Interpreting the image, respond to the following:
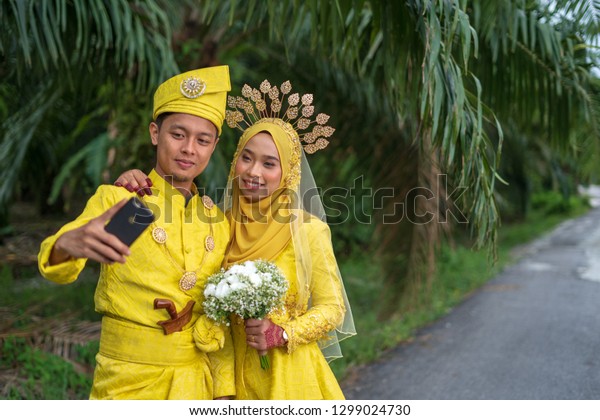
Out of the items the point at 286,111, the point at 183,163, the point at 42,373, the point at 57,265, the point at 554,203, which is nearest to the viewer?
the point at 57,265

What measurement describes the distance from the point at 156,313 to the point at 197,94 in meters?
0.80

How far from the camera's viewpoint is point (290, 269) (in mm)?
2588

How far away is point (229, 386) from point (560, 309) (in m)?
5.19

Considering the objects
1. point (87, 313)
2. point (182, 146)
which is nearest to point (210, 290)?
point (182, 146)

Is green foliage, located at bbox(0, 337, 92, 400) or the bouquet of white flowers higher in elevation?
the bouquet of white flowers

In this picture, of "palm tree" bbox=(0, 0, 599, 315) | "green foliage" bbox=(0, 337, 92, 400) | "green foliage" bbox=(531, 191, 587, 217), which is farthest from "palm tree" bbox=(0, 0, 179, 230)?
"green foliage" bbox=(531, 191, 587, 217)

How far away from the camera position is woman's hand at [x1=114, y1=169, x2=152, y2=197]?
2453mm

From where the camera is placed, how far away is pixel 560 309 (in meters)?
6.84

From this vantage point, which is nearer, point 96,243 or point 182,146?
point 96,243

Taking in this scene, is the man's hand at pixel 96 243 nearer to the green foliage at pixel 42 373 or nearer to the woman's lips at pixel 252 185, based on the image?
the woman's lips at pixel 252 185

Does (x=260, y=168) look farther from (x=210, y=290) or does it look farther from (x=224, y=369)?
(x=224, y=369)

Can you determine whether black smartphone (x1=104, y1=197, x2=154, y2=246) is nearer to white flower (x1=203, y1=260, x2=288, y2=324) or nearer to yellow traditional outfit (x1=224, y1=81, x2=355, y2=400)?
white flower (x1=203, y1=260, x2=288, y2=324)

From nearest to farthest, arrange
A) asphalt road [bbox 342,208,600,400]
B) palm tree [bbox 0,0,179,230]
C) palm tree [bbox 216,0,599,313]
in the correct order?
palm tree [bbox 216,0,599,313] → palm tree [bbox 0,0,179,230] → asphalt road [bbox 342,208,600,400]
